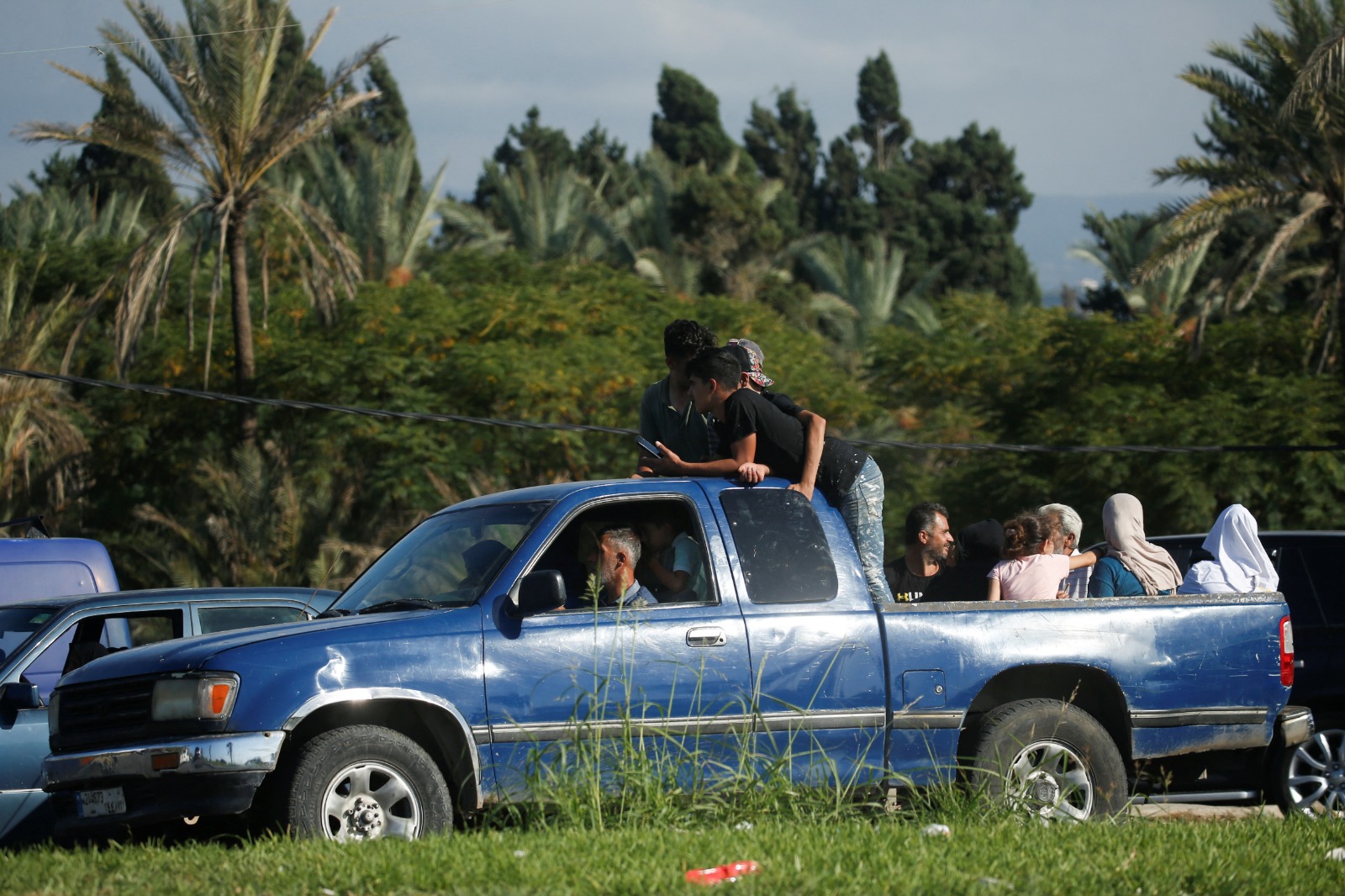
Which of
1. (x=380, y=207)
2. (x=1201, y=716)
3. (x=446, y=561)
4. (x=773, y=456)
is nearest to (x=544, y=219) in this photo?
(x=380, y=207)

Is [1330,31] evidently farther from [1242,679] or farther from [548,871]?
[548,871]

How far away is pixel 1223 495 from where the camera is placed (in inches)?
927

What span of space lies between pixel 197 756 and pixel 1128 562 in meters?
5.12

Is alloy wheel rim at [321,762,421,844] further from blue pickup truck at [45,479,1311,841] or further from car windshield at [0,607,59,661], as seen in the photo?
car windshield at [0,607,59,661]

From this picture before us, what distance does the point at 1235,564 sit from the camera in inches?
337

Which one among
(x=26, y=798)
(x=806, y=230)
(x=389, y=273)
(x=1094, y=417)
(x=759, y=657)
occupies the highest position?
(x=806, y=230)

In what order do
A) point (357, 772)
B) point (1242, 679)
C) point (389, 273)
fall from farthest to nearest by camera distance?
point (389, 273) → point (1242, 679) → point (357, 772)

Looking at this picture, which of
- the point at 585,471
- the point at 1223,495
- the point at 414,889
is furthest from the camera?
the point at 585,471

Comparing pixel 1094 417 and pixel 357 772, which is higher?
pixel 1094 417

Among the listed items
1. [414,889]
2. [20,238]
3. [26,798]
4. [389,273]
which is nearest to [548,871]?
[414,889]

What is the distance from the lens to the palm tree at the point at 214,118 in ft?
70.3

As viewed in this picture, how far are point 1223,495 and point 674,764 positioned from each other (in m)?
19.4

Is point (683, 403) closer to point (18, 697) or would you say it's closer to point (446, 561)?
point (446, 561)

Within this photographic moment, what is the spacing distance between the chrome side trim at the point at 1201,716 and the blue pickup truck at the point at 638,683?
11 millimetres
